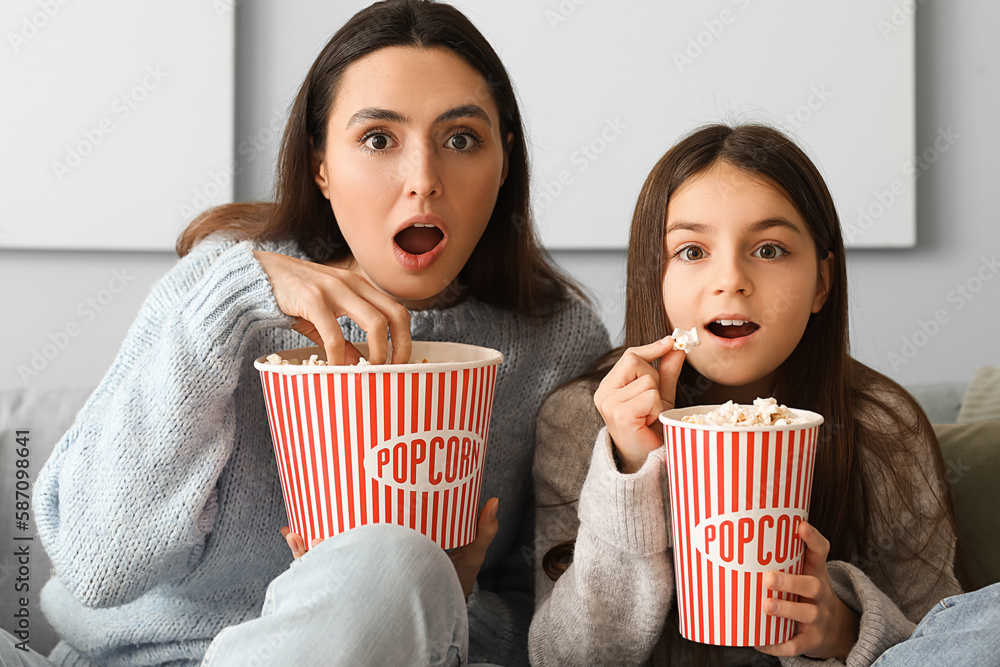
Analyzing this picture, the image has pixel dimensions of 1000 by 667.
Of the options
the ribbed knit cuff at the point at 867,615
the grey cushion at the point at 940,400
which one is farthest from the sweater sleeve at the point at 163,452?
the grey cushion at the point at 940,400

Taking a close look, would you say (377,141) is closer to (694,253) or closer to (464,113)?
(464,113)

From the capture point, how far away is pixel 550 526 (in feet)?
3.91

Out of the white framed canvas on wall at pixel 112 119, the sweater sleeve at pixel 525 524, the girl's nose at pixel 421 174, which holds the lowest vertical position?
the sweater sleeve at pixel 525 524

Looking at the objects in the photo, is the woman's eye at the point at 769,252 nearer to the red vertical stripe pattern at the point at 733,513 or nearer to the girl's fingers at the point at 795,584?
the red vertical stripe pattern at the point at 733,513

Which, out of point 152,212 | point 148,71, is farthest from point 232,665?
point 148,71

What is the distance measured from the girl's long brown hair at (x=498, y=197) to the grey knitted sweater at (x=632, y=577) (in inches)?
10.4

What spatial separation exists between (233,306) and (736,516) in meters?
0.62

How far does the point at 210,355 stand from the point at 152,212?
1.36 m

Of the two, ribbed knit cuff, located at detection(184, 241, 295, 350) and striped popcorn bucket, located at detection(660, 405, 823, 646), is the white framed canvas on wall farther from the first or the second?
striped popcorn bucket, located at detection(660, 405, 823, 646)

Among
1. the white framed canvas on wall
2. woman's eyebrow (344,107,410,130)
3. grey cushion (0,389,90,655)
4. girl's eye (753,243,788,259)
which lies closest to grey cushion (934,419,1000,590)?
girl's eye (753,243,788,259)

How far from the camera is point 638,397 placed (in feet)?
3.14

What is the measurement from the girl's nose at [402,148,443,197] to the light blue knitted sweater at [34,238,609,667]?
0.22m

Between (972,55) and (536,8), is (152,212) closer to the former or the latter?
(536,8)

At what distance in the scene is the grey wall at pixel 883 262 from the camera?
2.15m
